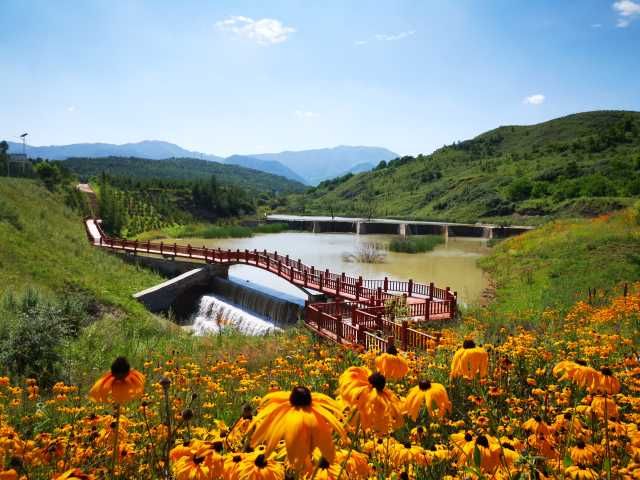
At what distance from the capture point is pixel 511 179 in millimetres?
92625

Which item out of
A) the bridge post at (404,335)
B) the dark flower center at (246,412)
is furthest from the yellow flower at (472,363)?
the bridge post at (404,335)

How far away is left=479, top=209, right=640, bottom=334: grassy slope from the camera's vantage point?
65.4 feet

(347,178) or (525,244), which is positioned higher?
(347,178)

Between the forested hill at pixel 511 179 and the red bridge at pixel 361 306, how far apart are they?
4495 cm

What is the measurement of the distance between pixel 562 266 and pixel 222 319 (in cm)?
1822

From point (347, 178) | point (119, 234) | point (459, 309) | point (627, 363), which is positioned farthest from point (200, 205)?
point (347, 178)

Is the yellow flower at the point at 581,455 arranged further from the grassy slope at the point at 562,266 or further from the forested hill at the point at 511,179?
the forested hill at the point at 511,179

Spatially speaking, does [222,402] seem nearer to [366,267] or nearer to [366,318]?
[366,318]

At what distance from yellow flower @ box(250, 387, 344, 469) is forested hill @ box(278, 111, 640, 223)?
62460 millimetres

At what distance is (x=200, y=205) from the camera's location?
75438 millimetres

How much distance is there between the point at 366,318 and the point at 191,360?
6663 mm

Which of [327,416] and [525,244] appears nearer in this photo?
[327,416]

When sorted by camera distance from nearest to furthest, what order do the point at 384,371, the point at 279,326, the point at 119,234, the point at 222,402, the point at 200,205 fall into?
1. the point at 384,371
2. the point at 222,402
3. the point at 279,326
4. the point at 119,234
5. the point at 200,205

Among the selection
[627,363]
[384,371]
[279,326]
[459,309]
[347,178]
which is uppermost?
[347,178]
